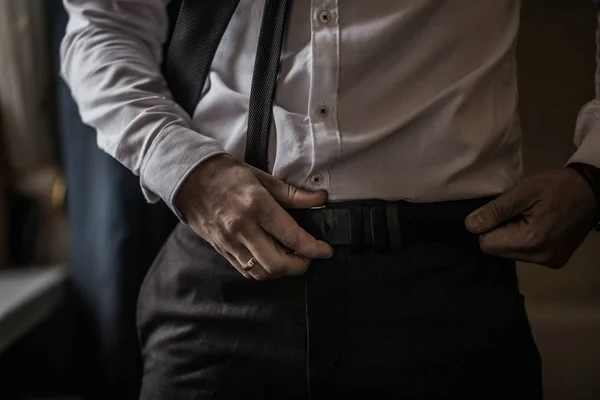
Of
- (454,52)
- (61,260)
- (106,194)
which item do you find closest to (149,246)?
(106,194)

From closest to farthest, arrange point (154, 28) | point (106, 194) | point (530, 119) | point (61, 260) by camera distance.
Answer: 1. point (154, 28)
2. point (530, 119)
3. point (106, 194)
4. point (61, 260)

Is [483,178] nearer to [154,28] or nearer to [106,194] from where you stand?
[154,28]

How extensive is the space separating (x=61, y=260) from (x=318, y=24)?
902 mm

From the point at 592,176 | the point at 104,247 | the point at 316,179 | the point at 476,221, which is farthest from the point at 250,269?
the point at 104,247

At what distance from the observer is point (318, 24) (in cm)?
61

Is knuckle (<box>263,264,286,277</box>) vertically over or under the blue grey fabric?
over

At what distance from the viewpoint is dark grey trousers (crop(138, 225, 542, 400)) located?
610 millimetres

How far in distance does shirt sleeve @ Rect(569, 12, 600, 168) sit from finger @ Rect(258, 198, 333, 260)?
0.89 ft

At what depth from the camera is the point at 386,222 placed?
60 centimetres

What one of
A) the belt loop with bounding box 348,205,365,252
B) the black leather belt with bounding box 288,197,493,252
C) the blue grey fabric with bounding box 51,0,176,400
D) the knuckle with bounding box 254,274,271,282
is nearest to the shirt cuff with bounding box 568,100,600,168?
the black leather belt with bounding box 288,197,493,252

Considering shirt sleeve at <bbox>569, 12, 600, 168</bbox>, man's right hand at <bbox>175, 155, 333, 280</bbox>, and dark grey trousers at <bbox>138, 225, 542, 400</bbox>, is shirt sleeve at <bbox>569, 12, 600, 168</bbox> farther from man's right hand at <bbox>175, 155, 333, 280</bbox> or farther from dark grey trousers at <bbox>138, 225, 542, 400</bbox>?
man's right hand at <bbox>175, 155, 333, 280</bbox>

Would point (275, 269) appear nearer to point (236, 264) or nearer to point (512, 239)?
point (236, 264)

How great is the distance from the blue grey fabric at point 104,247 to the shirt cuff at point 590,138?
655 millimetres

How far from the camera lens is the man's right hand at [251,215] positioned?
588mm
